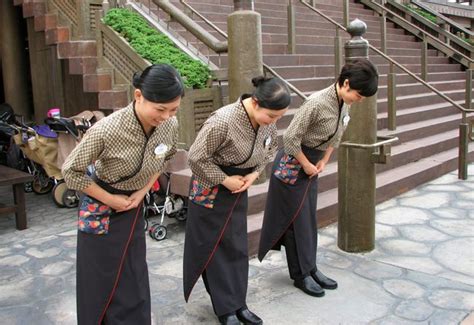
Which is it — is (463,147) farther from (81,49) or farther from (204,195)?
(81,49)

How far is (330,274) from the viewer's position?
14.4 ft

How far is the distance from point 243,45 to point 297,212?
219 cm

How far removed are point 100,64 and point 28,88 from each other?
462 cm

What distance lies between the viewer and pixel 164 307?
3.81 m

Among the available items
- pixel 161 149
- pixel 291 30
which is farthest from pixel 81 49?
pixel 161 149

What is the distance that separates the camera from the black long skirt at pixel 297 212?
3.90 metres

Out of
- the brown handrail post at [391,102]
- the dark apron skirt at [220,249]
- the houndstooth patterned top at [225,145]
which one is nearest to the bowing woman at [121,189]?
the houndstooth patterned top at [225,145]

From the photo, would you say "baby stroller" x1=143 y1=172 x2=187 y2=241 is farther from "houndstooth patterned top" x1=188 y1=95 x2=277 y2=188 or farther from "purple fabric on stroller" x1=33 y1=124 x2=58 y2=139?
"houndstooth patterned top" x1=188 y1=95 x2=277 y2=188

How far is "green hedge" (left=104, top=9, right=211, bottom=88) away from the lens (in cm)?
631

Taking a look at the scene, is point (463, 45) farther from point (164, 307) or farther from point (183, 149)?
point (164, 307)

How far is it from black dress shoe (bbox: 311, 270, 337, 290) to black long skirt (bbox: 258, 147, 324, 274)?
0.40 ft

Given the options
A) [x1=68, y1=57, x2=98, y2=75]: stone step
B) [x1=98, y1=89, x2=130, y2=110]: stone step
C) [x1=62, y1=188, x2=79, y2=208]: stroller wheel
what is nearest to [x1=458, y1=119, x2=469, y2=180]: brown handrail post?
[x1=98, y1=89, x2=130, y2=110]: stone step

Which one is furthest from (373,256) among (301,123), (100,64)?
(100,64)

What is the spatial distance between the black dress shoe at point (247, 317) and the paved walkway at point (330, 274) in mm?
127
